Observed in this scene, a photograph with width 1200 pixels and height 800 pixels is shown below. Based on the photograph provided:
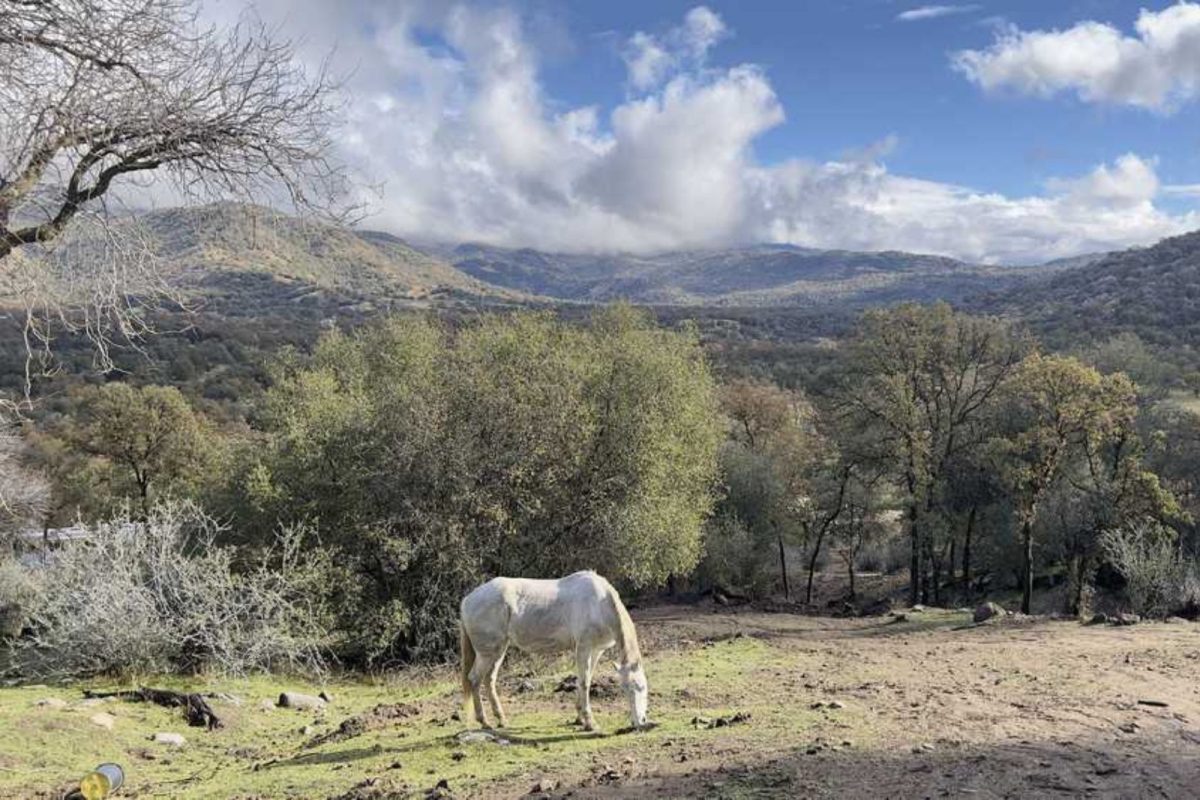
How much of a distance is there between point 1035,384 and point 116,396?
31697 mm

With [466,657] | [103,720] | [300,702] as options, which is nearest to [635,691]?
[466,657]

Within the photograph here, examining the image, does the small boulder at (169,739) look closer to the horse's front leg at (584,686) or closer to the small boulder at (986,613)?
the horse's front leg at (584,686)

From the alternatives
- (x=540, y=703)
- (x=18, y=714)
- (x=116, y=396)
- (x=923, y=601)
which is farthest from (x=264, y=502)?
(x=923, y=601)

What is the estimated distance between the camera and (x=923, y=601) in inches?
1275

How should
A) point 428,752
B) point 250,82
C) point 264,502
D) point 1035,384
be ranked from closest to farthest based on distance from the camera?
point 250,82
point 428,752
point 264,502
point 1035,384

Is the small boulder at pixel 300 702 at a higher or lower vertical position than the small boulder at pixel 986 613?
higher

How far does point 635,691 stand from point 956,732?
11.6ft

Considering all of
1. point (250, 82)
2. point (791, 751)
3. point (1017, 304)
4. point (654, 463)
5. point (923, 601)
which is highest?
point (1017, 304)

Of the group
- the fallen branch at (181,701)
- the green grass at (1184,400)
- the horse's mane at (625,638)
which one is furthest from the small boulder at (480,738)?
the green grass at (1184,400)

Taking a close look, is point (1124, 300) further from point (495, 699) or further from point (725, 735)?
point (495, 699)

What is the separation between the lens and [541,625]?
31.7 feet

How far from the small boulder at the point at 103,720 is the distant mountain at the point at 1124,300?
65446 mm

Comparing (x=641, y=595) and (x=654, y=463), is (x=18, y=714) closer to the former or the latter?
(x=654, y=463)

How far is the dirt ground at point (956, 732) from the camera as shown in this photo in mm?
7016
